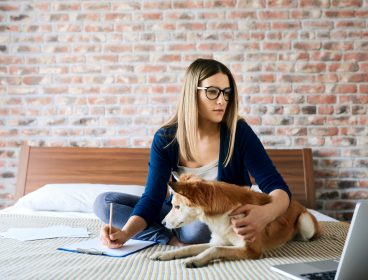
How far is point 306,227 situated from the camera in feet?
6.25

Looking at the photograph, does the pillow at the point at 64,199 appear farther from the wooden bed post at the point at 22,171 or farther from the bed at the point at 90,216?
the wooden bed post at the point at 22,171

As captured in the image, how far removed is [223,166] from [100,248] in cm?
63

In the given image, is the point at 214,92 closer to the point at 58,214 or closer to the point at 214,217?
the point at 214,217

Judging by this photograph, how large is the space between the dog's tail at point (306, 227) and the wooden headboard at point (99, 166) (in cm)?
123

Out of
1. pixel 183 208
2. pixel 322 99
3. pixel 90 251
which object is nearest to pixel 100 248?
pixel 90 251

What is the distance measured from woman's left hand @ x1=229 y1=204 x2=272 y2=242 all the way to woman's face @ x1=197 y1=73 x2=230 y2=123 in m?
0.47

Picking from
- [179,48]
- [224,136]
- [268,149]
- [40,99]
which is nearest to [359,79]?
[268,149]

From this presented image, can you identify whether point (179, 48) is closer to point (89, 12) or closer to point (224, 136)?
point (89, 12)

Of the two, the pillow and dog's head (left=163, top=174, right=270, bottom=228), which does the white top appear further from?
the pillow

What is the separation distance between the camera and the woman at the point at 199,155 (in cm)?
182

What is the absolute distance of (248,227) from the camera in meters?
1.53

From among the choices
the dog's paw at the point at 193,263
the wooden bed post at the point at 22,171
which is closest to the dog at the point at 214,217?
the dog's paw at the point at 193,263

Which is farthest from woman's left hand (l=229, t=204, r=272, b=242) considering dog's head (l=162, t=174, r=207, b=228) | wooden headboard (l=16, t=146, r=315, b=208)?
wooden headboard (l=16, t=146, r=315, b=208)

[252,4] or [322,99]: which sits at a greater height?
[252,4]
